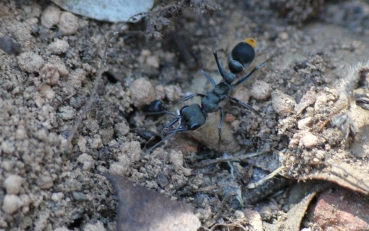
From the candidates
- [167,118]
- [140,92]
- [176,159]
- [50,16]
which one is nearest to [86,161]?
[176,159]

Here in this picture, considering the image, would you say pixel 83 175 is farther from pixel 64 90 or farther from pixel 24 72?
pixel 24 72

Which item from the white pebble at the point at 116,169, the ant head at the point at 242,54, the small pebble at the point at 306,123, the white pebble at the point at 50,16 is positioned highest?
the ant head at the point at 242,54

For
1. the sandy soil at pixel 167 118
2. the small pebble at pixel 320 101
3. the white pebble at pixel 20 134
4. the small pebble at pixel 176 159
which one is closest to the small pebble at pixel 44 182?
the sandy soil at pixel 167 118

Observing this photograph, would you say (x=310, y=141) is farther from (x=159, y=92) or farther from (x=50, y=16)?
(x=50, y=16)

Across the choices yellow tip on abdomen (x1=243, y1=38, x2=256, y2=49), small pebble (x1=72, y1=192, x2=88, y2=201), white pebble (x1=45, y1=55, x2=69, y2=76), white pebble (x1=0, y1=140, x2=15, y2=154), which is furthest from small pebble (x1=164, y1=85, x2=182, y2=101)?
white pebble (x1=0, y1=140, x2=15, y2=154)

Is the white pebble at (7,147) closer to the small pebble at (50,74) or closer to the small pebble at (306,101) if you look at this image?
the small pebble at (50,74)

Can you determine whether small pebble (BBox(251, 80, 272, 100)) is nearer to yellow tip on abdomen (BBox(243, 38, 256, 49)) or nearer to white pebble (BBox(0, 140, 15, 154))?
yellow tip on abdomen (BBox(243, 38, 256, 49))
